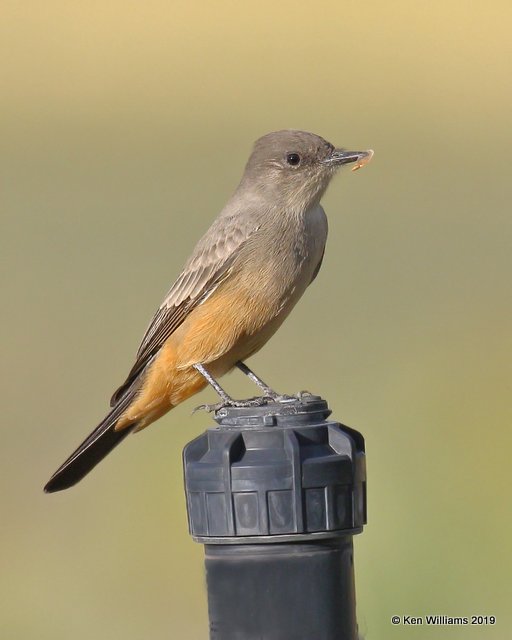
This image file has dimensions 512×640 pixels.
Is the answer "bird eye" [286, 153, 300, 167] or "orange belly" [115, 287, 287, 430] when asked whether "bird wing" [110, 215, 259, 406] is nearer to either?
"orange belly" [115, 287, 287, 430]

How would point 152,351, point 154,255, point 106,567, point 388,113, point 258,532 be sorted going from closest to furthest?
point 258,532
point 152,351
point 106,567
point 154,255
point 388,113

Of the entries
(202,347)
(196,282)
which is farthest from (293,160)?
(202,347)

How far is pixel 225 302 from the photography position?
638cm

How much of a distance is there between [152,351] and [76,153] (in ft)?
29.3

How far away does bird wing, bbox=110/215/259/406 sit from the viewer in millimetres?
6457

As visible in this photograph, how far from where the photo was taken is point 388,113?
15227mm

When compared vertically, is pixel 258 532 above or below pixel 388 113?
below

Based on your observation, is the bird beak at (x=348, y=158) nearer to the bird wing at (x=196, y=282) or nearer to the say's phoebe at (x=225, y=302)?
the say's phoebe at (x=225, y=302)

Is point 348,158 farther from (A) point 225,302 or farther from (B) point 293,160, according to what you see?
(A) point 225,302

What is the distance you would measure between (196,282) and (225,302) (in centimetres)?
19

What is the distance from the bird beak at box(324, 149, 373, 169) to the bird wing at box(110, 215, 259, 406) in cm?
58

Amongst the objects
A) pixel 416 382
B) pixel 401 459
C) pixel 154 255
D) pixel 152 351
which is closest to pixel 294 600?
pixel 152 351

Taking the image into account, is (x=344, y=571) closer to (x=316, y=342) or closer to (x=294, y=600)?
(x=294, y=600)

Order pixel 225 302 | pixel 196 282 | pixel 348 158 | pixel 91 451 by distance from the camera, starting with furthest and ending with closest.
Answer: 1. pixel 348 158
2. pixel 196 282
3. pixel 225 302
4. pixel 91 451
